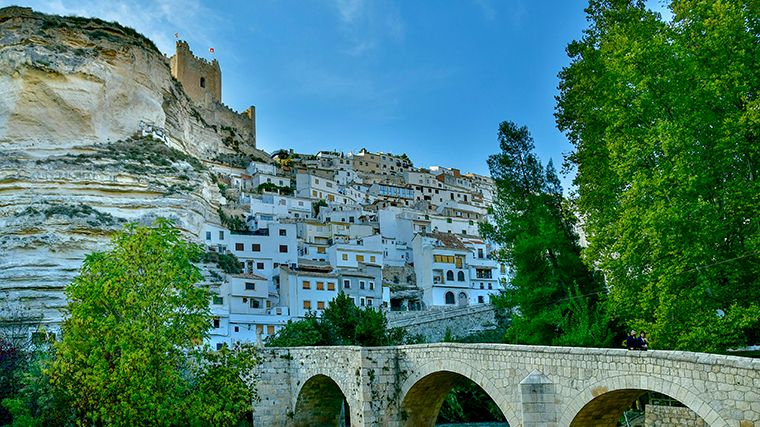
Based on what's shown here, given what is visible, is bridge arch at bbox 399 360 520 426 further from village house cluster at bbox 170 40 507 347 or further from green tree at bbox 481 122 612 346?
village house cluster at bbox 170 40 507 347

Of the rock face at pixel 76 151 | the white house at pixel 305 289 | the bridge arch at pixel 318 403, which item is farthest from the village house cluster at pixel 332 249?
the bridge arch at pixel 318 403

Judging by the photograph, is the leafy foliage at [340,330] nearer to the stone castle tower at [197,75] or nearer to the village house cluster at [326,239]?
the village house cluster at [326,239]

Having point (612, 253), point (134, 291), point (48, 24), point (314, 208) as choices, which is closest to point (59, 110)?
point (48, 24)

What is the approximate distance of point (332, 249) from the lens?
54781 mm

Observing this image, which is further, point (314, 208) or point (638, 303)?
point (314, 208)

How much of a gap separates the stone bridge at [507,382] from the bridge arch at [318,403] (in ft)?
0.16

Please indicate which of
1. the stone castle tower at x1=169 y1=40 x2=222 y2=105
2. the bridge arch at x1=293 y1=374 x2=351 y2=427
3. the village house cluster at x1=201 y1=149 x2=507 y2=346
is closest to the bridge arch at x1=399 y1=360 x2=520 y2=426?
the bridge arch at x1=293 y1=374 x2=351 y2=427

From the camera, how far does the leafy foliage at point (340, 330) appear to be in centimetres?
3128

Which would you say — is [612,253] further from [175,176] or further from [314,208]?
[314,208]

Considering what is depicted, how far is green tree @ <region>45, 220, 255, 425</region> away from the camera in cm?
1567

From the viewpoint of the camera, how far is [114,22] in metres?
56.4

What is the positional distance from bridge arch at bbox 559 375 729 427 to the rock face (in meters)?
30.8

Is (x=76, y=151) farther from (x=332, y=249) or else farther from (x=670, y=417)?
(x=670, y=417)

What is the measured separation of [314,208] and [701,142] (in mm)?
55211
